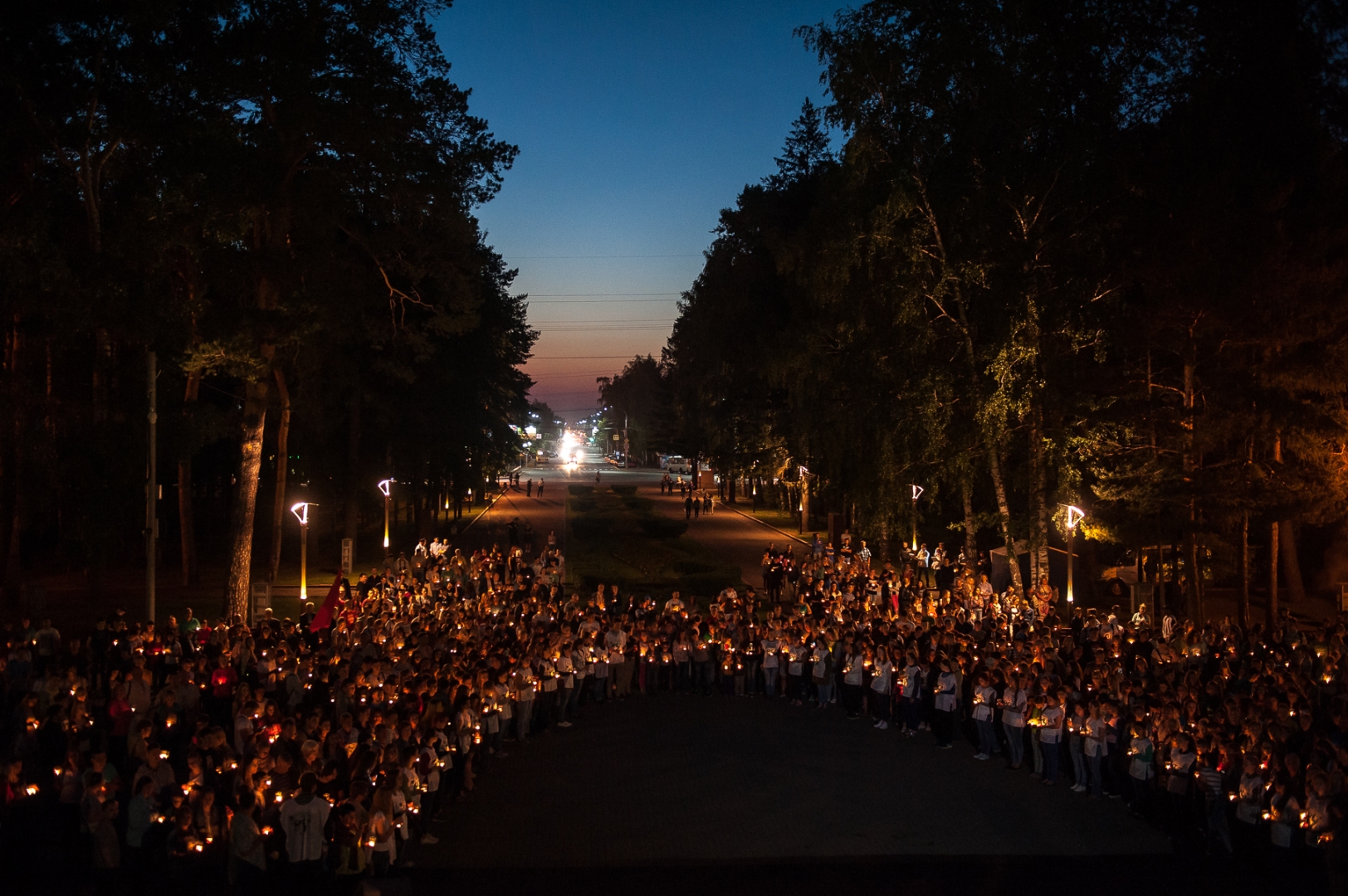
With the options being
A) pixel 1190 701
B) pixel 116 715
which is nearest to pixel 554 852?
pixel 116 715

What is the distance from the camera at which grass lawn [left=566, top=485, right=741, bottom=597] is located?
2839 cm

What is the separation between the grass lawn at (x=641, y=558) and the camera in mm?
28391

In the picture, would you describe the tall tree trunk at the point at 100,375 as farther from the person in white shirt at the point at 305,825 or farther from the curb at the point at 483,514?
the curb at the point at 483,514

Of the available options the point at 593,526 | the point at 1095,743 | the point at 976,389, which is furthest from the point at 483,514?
the point at 1095,743

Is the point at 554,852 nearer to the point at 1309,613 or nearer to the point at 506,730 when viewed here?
the point at 506,730

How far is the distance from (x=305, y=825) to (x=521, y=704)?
20.3 feet

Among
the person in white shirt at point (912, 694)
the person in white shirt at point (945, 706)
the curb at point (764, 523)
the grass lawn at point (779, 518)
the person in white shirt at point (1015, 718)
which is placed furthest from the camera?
the grass lawn at point (779, 518)

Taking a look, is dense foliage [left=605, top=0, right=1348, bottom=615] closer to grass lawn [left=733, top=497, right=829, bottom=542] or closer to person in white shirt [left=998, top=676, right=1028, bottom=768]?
person in white shirt [left=998, top=676, right=1028, bottom=768]

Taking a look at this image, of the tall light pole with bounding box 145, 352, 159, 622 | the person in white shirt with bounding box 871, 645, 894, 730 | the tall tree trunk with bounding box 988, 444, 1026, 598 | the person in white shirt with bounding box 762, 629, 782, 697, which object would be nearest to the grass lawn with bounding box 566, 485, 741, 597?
the tall tree trunk with bounding box 988, 444, 1026, 598

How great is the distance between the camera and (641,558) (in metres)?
31.3

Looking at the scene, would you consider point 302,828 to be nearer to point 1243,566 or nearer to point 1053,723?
point 1053,723

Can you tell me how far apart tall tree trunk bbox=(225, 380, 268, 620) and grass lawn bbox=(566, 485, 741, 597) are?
8533 mm

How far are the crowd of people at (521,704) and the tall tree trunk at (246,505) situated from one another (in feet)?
5.27

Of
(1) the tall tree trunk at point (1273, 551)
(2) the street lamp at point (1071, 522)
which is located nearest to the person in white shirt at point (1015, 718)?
(2) the street lamp at point (1071, 522)
